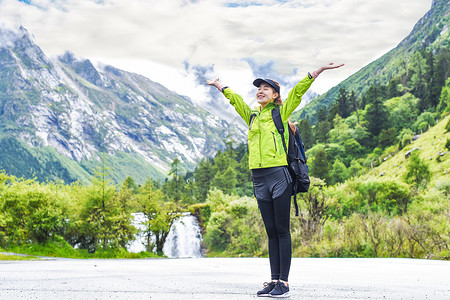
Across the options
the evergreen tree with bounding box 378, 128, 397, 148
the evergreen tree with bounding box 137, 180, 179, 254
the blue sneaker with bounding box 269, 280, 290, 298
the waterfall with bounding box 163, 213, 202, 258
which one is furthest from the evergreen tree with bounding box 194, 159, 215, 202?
the blue sneaker with bounding box 269, 280, 290, 298

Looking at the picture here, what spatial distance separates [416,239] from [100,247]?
2401cm

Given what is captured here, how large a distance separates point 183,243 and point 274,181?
53.5 metres

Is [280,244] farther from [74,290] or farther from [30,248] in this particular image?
[30,248]

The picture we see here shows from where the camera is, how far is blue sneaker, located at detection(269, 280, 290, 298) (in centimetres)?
464

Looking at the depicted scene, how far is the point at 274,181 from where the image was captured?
489cm

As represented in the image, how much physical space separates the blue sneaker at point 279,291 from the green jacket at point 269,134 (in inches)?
51.8

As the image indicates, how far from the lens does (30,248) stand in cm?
2725

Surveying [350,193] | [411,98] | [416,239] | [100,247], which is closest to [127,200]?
[100,247]

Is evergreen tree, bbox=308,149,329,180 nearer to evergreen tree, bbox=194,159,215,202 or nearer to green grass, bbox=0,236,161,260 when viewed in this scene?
evergreen tree, bbox=194,159,215,202

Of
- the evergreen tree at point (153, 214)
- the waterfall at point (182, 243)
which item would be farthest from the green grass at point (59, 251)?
the waterfall at point (182, 243)

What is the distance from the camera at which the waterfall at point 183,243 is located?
181 ft

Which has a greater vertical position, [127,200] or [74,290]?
[127,200]

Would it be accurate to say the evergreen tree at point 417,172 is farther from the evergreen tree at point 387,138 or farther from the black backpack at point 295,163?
the black backpack at point 295,163

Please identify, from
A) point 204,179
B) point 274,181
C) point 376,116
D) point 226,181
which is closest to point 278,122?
point 274,181
